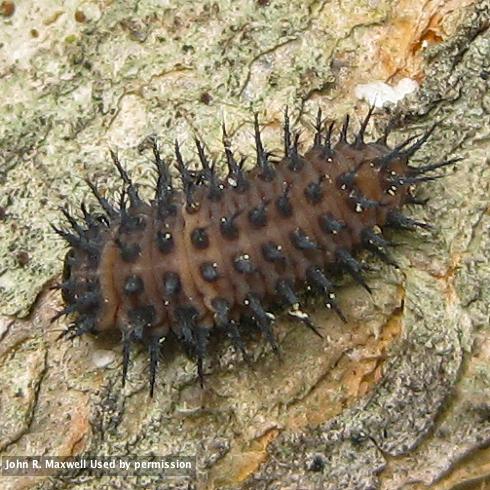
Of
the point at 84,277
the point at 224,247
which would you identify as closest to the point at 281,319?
the point at 224,247

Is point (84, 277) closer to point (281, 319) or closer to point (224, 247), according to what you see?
point (224, 247)

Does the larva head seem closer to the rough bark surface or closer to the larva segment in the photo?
the larva segment

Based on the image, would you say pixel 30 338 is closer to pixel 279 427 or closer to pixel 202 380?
pixel 202 380

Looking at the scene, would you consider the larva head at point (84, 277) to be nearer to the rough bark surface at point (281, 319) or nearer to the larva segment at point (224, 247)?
the larva segment at point (224, 247)

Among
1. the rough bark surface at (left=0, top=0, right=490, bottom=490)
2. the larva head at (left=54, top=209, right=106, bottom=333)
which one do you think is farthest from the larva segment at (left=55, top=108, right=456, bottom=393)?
the rough bark surface at (left=0, top=0, right=490, bottom=490)

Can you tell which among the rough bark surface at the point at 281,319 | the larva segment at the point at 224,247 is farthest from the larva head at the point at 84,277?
the rough bark surface at the point at 281,319
